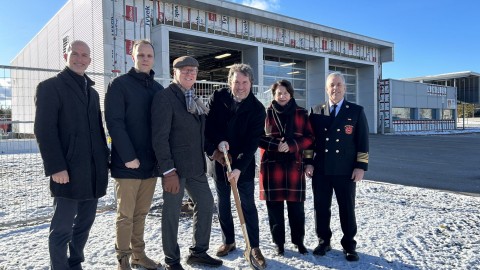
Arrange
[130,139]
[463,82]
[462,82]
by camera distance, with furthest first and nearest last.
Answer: [462,82] < [463,82] < [130,139]

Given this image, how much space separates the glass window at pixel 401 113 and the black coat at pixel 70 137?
31.2m

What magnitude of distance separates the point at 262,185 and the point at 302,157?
1.74 ft

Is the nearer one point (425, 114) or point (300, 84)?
point (300, 84)

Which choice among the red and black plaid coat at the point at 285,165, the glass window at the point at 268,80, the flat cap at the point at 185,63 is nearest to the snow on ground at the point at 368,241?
the red and black plaid coat at the point at 285,165

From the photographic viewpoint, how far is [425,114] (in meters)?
35.0

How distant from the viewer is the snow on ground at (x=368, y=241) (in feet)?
11.8

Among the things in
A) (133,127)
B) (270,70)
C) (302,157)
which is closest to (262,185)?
(302,157)

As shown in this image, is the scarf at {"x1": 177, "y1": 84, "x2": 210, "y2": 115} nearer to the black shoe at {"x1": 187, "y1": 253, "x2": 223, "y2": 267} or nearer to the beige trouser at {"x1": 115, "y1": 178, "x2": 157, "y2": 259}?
the beige trouser at {"x1": 115, "y1": 178, "x2": 157, "y2": 259}

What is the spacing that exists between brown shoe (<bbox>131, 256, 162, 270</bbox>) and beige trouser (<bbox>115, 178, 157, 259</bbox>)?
13cm

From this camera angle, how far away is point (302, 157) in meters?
3.86

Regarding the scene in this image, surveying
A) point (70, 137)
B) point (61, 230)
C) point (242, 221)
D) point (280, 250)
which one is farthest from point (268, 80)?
point (61, 230)

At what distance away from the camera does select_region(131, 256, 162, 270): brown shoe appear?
345cm

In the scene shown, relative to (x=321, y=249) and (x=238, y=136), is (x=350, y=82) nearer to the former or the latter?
(x=321, y=249)

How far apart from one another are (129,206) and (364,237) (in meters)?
2.81
